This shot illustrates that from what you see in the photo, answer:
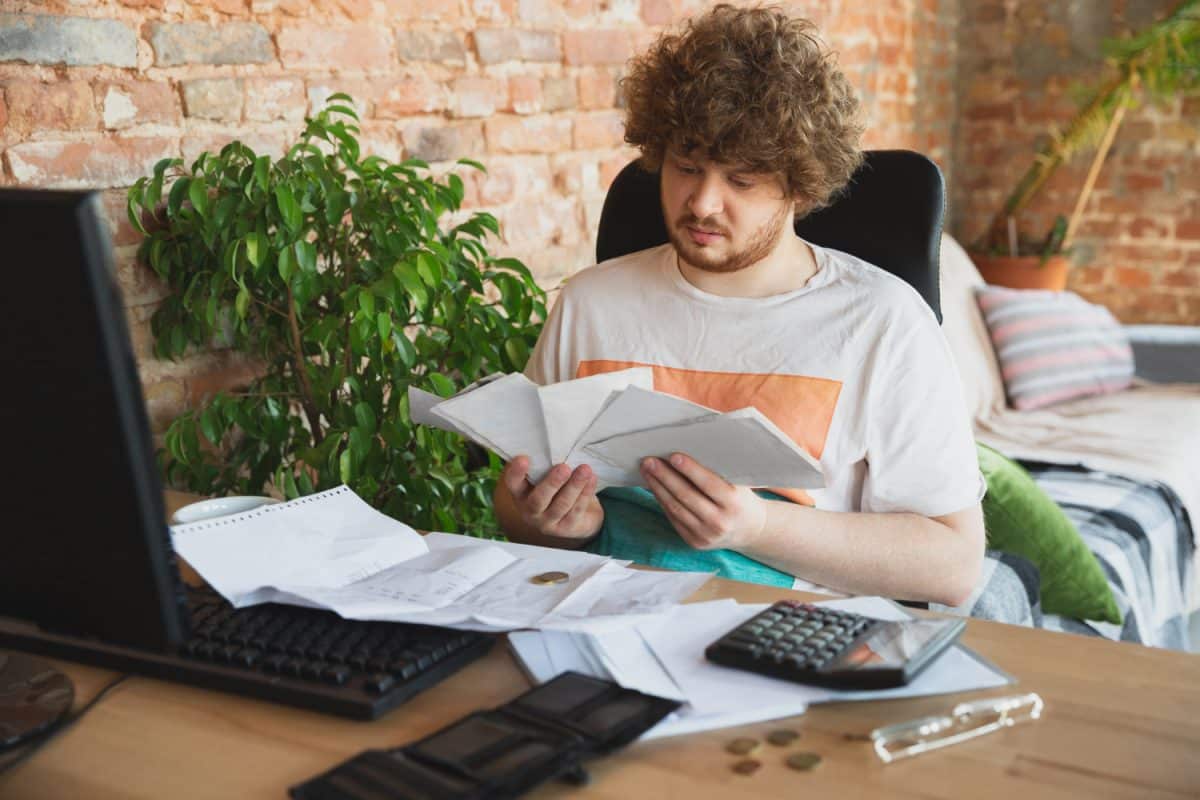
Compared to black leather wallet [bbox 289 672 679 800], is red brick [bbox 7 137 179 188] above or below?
above

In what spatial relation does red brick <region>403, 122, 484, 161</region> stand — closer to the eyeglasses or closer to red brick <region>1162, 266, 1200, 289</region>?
the eyeglasses

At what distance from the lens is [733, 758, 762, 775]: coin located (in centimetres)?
84

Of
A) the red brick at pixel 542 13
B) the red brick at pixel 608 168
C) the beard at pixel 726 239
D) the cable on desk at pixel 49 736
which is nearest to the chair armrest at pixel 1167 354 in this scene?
the red brick at pixel 608 168

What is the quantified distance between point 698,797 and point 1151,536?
82.1 inches

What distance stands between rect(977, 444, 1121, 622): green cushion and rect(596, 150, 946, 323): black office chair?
54cm

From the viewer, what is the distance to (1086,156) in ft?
15.0

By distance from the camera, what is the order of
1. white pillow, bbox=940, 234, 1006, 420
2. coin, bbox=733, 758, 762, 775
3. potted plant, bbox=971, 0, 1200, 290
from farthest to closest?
1. potted plant, bbox=971, 0, 1200, 290
2. white pillow, bbox=940, 234, 1006, 420
3. coin, bbox=733, 758, 762, 775

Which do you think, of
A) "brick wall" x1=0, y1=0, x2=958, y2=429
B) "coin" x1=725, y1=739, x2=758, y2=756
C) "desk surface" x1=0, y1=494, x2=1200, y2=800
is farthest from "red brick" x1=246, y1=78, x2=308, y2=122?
"coin" x1=725, y1=739, x2=758, y2=756

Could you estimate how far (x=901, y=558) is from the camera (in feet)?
4.74

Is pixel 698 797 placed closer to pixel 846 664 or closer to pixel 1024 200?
pixel 846 664

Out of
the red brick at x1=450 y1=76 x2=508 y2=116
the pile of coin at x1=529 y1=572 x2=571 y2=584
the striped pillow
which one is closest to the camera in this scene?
the pile of coin at x1=529 y1=572 x2=571 y2=584

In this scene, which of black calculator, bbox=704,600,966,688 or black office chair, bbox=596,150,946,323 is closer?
black calculator, bbox=704,600,966,688

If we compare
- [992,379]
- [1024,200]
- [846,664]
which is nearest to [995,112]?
[1024,200]

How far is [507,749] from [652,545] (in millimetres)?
650
